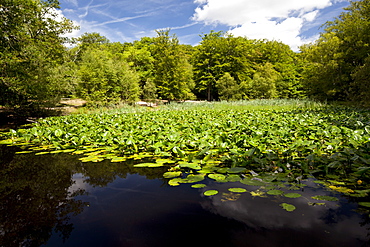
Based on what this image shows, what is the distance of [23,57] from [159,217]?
11263 millimetres

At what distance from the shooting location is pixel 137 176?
2973 millimetres

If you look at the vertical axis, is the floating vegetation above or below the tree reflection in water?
above

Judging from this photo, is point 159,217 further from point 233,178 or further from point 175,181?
point 233,178

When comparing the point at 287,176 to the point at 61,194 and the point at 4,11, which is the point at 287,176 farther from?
the point at 4,11

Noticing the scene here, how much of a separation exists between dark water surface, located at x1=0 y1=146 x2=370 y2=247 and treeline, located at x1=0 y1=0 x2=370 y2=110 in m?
8.24

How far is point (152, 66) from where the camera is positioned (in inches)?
1297

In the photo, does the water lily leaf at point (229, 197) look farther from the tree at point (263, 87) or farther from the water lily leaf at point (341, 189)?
the tree at point (263, 87)

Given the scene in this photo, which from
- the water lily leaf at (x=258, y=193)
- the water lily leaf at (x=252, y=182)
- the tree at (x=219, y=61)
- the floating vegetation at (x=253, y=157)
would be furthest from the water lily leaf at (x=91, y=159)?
the tree at (x=219, y=61)

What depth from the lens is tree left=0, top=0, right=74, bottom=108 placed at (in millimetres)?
8109

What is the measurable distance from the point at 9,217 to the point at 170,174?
175cm

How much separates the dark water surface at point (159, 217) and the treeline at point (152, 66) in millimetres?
8238

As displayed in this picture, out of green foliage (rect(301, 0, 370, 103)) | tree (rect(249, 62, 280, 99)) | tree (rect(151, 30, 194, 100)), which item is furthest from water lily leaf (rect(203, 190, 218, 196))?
tree (rect(249, 62, 280, 99))

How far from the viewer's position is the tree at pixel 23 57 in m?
8.11

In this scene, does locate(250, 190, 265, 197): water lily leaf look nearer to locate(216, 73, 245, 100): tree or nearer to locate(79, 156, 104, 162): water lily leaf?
→ locate(79, 156, 104, 162): water lily leaf
